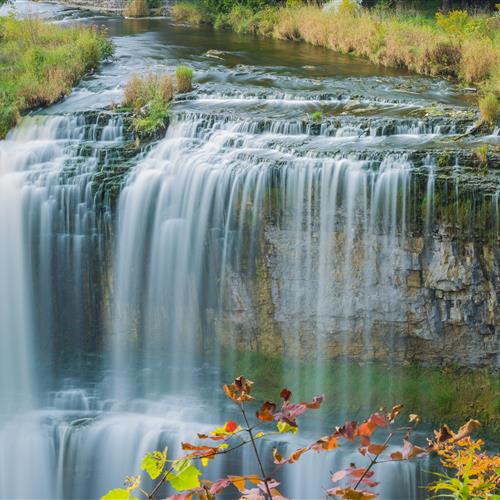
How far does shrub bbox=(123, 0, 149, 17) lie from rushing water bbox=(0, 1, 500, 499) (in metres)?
14.8

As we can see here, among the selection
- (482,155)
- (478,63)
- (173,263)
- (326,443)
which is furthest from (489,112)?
(326,443)

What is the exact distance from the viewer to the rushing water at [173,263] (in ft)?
30.7

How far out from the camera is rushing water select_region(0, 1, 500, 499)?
30.7 feet

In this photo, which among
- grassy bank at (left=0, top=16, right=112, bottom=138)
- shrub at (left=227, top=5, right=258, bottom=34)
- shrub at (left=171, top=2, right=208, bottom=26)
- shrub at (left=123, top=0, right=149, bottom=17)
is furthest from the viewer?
shrub at (left=123, top=0, right=149, bottom=17)

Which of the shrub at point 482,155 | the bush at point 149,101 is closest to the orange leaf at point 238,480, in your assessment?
the shrub at point 482,155

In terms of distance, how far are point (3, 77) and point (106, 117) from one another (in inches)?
120

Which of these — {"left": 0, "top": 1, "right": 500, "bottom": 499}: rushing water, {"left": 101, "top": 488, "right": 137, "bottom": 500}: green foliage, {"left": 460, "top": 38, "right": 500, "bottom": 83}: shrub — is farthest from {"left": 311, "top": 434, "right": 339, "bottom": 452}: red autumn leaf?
{"left": 460, "top": 38, "right": 500, "bottom": 83}: shrub

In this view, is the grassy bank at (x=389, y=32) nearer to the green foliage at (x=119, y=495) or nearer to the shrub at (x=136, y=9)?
the shrub at (x=136, y=9)

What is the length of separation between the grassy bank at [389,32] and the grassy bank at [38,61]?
5651 mm

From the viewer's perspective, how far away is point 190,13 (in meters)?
24.8

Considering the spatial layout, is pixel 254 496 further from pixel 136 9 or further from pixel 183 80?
pixel 136 9

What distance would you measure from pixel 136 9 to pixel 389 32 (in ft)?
33.8

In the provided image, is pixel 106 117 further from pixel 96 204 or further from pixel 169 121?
pixel 96 204

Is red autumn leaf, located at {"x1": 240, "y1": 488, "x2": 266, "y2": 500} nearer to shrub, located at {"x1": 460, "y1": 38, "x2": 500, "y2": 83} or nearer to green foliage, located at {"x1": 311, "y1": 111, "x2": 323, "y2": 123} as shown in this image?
green foliage, located at {"x1": 311, "y1": 111, "x2": 323, "y2": 123}
